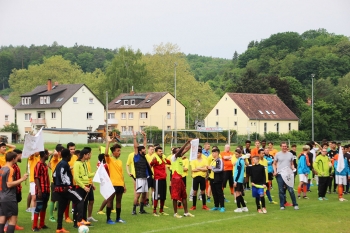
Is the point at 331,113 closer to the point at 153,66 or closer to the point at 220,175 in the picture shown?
the point at 153,66

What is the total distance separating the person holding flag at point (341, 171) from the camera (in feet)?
68.0

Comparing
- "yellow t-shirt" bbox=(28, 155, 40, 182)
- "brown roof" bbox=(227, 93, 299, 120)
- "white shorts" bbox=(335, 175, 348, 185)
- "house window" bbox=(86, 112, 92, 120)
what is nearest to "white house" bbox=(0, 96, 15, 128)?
"house window" bbox=(86, 112, 92, 120)

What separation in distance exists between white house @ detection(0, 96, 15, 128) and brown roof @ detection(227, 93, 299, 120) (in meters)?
36.2

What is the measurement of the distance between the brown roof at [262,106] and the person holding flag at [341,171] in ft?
201

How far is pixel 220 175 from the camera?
1772 centimetres

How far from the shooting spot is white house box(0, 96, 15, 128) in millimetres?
94938

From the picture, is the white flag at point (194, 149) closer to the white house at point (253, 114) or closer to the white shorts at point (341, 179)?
the white shorts at point (341, 179)

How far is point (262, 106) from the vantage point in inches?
3420

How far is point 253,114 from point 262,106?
12.2ft

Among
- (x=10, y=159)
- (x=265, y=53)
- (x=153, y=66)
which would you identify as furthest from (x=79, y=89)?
(x=10, y=159)

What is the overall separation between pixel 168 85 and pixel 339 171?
87.7m

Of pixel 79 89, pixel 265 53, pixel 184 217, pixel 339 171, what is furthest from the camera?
pixel 265 53

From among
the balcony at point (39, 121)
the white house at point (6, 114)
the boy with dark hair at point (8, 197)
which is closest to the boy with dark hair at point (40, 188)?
the boy with dark hair at point (8, 197)

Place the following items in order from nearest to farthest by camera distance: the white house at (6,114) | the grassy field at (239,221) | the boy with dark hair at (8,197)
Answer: the boy with dark hair at (8,197) < the grassy field at (239,221) < the white house at (6,114)
